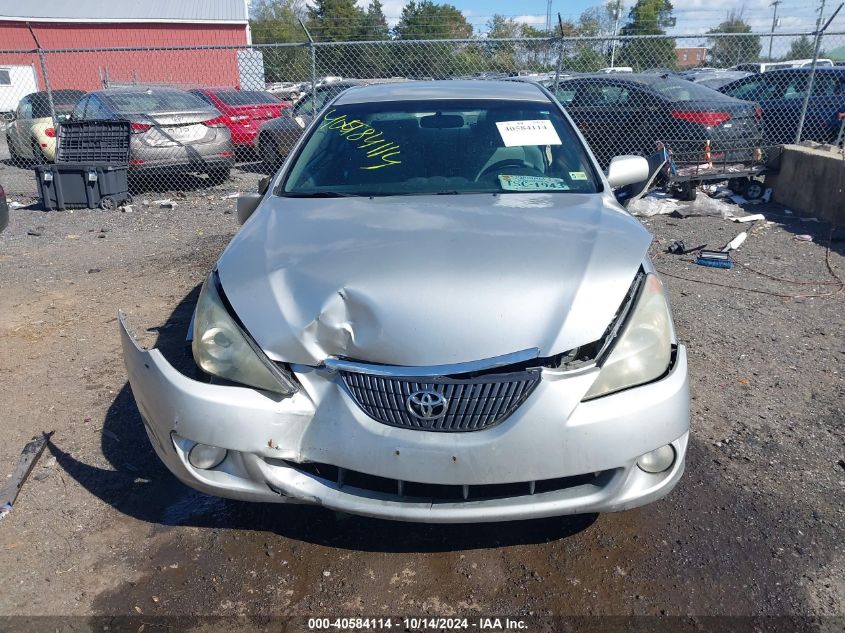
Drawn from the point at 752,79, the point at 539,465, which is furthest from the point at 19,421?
the point at 752,79

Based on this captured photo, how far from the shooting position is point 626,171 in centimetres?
396

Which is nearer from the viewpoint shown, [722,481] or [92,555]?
[92,555]

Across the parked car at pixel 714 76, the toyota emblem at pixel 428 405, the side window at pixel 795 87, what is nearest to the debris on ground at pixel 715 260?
the toyota emblem at pixel 428 405

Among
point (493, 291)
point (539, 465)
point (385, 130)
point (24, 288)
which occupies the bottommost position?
point (24, 288)

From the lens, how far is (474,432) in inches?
87.6

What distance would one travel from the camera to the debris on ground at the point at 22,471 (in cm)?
300

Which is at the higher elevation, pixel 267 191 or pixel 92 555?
pixel 267 191

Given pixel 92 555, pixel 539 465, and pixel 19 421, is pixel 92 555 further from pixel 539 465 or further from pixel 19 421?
pixel 539 465

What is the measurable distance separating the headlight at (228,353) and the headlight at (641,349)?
1033 mm

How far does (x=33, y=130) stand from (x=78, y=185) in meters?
4.79

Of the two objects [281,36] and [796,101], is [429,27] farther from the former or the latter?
[796,101]

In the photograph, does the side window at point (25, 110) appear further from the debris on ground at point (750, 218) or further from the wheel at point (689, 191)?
the debris on ground at point (750, 218)

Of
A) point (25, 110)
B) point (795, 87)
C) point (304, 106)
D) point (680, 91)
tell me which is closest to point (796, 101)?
point (795, 87)

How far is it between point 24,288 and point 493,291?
5339 mm
